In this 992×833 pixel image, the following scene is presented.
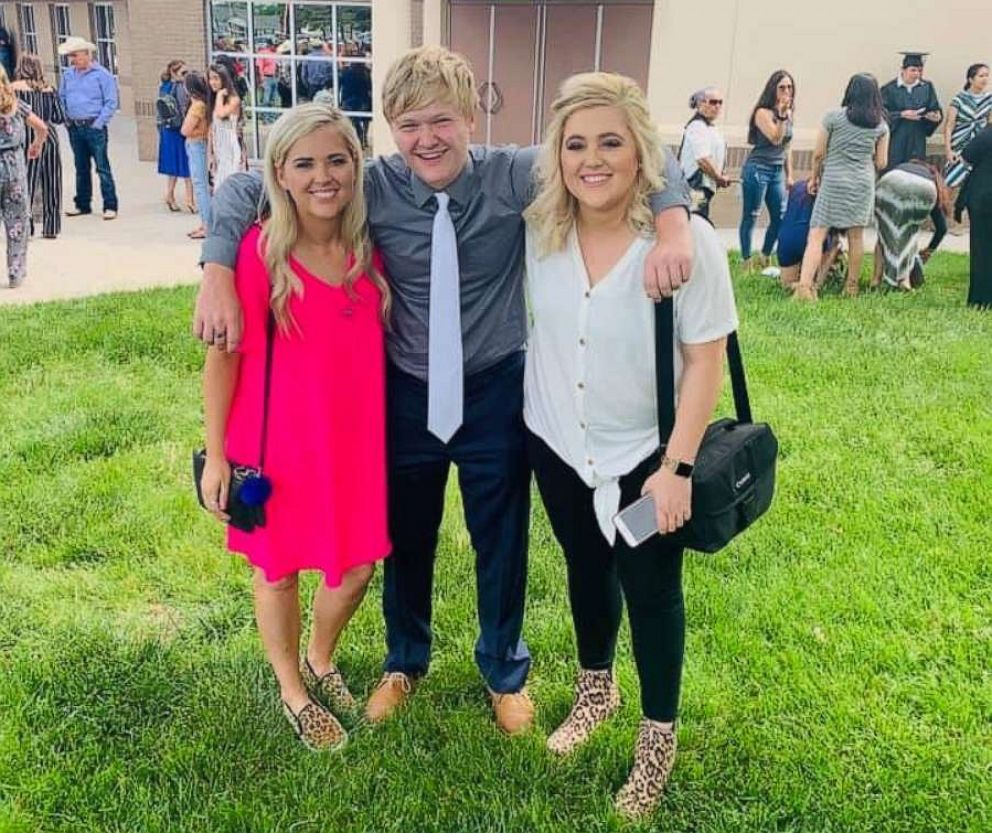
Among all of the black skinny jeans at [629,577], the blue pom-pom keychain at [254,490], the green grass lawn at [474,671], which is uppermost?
the blue pom-pom keychain at [254,490]

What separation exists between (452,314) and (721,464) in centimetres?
77

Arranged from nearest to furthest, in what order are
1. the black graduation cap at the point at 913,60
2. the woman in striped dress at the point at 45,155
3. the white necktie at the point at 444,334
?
the white necktie at the point at 444,334 < the woman in striped dress at the point at 45,155 < the black graduation cap at the point at 913,60

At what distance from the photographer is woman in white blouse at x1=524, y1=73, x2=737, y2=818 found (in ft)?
7.63

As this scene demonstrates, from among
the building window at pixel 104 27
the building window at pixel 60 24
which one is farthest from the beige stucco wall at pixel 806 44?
the building window at pixel 60 24

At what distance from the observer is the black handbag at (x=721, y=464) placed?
2348mm

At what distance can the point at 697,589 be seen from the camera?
12.5 ft

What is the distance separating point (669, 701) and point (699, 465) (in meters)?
0.71

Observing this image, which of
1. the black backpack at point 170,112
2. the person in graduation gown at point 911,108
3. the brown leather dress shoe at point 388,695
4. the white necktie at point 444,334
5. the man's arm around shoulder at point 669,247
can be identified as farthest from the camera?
the black backpack at point 170,112

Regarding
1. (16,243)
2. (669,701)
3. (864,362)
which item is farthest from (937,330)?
(16,243)

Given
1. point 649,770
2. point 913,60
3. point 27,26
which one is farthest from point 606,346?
point 27,26

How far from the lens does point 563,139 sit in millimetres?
2369

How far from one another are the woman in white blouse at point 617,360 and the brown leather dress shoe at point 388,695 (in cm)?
76

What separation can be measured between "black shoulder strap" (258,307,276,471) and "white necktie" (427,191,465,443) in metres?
0.40

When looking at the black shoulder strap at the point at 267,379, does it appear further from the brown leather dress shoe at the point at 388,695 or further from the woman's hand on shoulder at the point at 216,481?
the brown leather dress shoe at the point at 388,695
